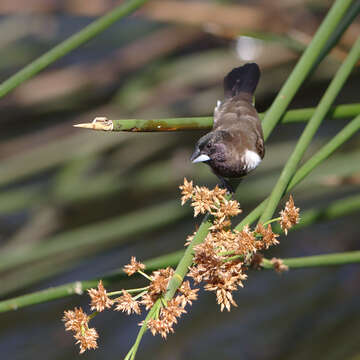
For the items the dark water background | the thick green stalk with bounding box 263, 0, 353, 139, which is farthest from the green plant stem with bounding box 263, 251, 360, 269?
the dark water background

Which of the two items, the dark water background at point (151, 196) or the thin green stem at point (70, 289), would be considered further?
the dark water background at point (151, 196)

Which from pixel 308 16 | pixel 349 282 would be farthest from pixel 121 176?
pixel 308 16

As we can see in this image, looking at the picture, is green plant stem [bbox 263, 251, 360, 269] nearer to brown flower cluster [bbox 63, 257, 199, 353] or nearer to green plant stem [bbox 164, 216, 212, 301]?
green plant stem [bbox 164, 216, 212, 301]

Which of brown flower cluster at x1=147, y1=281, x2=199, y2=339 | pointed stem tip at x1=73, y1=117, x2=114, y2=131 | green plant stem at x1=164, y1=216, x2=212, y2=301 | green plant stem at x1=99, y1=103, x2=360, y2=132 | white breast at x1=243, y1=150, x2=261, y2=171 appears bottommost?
brown flower cluster at x1=147, y1=281, x2=199, y2=339

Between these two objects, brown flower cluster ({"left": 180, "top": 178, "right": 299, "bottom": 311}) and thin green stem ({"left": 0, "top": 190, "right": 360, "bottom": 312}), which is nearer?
brown flower cluster ({"left": 180, "top": 178, "right": 299, "bottom": 311})

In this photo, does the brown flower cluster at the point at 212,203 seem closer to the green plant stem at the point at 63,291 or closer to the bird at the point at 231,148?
the green plant stem at the point at 63,291

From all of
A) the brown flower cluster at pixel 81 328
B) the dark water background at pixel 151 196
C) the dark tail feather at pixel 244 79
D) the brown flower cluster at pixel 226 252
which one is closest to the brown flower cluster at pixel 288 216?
the brown flower cluster at pixel 226 252
